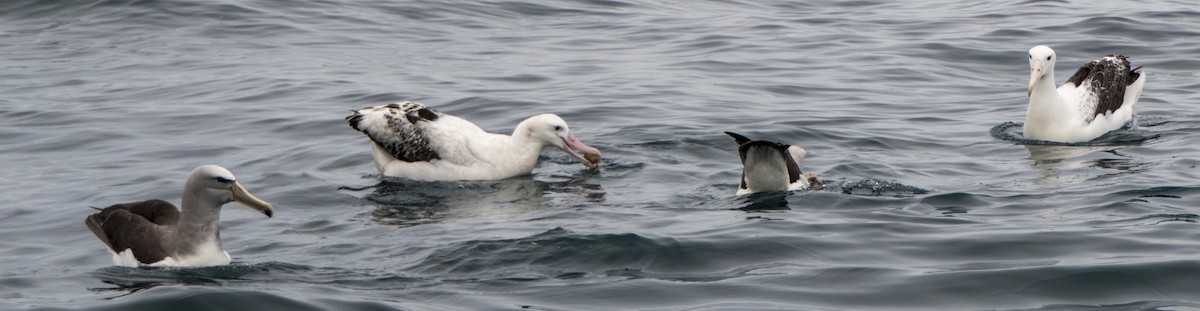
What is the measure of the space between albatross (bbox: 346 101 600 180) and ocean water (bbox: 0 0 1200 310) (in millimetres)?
207

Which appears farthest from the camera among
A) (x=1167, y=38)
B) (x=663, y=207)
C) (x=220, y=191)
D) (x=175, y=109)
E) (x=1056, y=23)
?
(x=1056, y=23)

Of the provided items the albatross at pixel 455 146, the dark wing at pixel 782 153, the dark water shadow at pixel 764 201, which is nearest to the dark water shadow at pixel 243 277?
the dark wing at pixel 782 153

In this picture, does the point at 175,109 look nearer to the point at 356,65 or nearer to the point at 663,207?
the point at 356,65

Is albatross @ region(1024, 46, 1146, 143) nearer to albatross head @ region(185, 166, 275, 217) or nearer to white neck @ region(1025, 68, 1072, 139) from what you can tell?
white neck @ region(1025, 68, 1072, 139)

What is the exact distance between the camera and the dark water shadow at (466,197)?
11.9m

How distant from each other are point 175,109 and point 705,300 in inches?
419

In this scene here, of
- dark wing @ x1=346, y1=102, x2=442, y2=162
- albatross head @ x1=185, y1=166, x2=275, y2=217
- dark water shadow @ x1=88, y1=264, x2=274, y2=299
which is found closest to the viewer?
dark water shadow @ x1=88, y1=264, x2=274, y2=299

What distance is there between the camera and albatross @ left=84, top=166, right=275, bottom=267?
31.7 feet

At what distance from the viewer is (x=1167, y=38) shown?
2212cm

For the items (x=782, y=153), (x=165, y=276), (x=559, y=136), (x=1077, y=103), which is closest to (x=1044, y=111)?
(x=1077, y=103)

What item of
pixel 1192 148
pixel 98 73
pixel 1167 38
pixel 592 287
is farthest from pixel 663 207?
Result: pixel 1167 38

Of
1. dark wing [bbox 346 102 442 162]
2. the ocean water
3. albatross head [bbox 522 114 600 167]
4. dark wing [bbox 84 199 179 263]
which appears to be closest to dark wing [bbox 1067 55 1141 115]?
the ocean water

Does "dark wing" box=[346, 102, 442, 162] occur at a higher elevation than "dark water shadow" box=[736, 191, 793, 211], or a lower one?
lower

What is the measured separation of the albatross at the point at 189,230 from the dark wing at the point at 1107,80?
9099 mm
